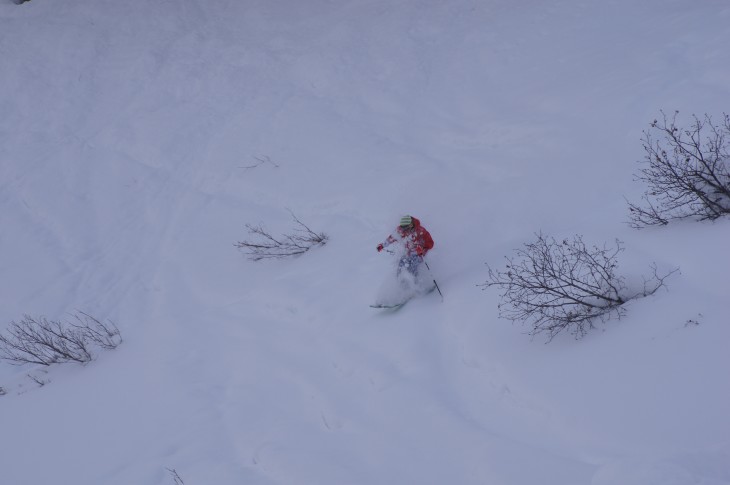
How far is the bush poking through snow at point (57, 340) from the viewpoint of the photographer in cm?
865

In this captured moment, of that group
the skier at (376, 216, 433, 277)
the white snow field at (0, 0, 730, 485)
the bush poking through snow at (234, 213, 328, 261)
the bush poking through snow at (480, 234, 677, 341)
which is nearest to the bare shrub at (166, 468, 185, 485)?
the white snow field at (0, 0, 730, 485)

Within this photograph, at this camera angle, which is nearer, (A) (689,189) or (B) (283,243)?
(A) (689,189)

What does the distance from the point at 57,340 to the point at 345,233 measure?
522cm

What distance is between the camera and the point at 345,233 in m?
9.23

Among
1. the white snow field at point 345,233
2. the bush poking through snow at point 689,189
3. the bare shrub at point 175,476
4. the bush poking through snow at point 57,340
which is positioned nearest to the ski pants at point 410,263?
the white snow field at point 345,233

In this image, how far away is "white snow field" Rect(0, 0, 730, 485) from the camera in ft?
15.4

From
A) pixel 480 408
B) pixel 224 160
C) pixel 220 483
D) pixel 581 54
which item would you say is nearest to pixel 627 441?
pixel 480 408

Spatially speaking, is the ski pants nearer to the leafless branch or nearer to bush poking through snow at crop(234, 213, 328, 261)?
bush poking through snow at crop(234, 213, 328, 261)

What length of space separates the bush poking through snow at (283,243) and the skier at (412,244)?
2376mm

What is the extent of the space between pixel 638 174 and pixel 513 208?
67.6 inches

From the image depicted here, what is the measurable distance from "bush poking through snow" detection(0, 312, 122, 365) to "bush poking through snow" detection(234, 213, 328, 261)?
2.65 metres

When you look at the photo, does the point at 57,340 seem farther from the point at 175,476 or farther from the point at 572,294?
the point at 572,294

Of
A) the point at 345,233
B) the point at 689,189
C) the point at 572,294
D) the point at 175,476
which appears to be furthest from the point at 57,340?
the point at 689,189

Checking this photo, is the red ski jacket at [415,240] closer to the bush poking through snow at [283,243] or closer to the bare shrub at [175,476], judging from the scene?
the bush poking through snow at [283,243]
